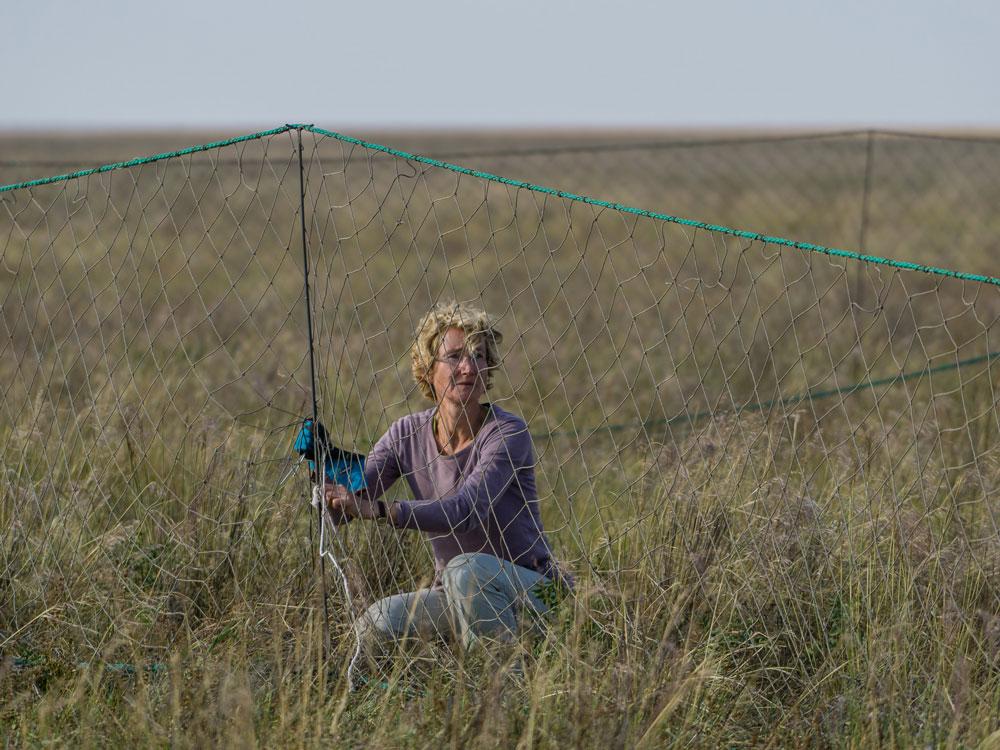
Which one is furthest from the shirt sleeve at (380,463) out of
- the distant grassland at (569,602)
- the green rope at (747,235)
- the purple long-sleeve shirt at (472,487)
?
the green rope at (747,235)

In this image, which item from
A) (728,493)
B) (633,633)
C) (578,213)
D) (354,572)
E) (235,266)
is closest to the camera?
(633,633)

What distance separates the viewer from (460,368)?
2701mm

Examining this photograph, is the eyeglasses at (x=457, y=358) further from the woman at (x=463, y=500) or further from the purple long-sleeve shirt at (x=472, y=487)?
the purple long-sleeve shirt at (x=472, y=487)

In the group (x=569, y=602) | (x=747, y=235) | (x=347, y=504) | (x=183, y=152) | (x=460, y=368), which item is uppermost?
(x=183, y=152)

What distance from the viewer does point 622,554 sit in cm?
306

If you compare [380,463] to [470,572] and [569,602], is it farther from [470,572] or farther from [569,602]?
[569,602]

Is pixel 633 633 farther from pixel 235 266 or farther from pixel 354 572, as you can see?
pixel 235 266

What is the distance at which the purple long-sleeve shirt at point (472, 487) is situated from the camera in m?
2.64

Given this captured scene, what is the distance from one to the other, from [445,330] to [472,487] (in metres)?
0.38

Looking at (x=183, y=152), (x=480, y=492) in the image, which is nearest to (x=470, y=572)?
(x=480, y=492)

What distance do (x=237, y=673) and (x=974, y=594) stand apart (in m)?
1.71

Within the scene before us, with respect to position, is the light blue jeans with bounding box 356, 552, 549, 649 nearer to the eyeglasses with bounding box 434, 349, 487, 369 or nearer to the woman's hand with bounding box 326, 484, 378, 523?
the woman's hand with bounding box 326, 484, 378, 523

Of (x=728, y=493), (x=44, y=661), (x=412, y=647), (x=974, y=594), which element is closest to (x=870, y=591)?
(x=974, y=594)

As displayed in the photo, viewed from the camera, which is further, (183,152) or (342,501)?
(183,152)
